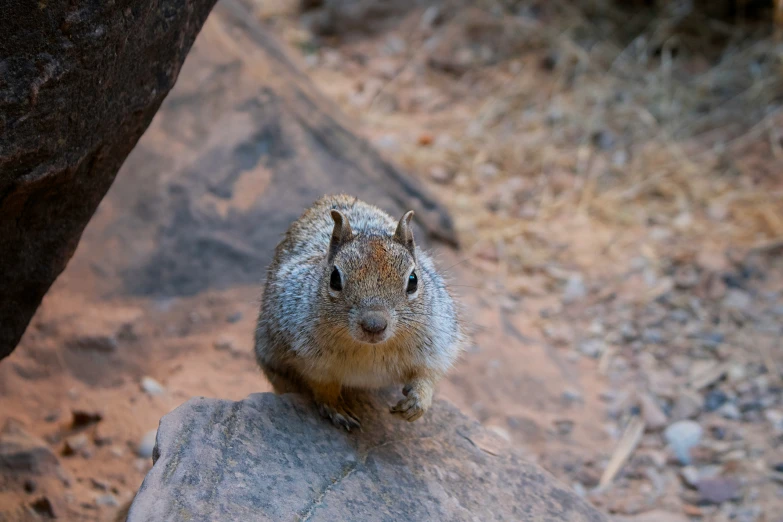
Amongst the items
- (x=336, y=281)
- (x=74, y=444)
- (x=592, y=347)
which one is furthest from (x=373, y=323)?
(x=592, y=347)

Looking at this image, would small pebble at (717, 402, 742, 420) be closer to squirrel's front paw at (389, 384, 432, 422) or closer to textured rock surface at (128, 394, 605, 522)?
textured rock surface at (128, 394, 605, 522)

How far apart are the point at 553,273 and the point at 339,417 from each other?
394 cm

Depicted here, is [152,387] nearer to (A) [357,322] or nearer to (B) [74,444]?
(B) [74,444]

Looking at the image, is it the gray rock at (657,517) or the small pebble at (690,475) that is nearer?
the gray rock at (657,517)

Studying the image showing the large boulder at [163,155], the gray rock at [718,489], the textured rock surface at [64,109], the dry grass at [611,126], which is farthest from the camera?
the dry grass at [611,126]

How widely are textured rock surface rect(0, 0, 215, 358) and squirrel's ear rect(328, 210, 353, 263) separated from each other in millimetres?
955

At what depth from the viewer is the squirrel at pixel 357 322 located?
3240 millimetres

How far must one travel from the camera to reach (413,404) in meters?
3.49

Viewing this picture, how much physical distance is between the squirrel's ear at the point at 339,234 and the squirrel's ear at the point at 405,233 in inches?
8.2

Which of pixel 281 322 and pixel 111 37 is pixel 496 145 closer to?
pixel 281 322

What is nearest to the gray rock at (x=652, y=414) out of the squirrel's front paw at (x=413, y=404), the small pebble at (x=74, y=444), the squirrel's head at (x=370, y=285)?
the squirrel's front paw at (x=413, y=404)

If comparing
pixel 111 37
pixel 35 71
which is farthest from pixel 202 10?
pixel 35 71

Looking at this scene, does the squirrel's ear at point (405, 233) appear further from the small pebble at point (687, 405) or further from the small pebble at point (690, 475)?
the small pebble at point (687, 405)

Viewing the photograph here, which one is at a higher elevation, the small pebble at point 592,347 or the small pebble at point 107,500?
the small pebble at point 592,347
